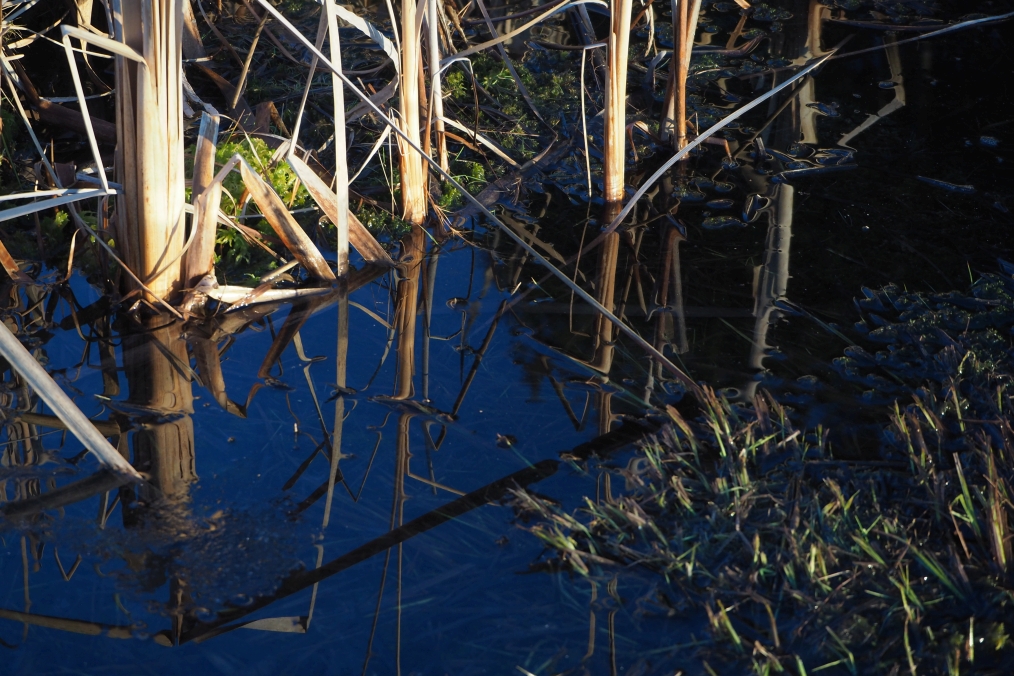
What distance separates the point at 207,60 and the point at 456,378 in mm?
2123

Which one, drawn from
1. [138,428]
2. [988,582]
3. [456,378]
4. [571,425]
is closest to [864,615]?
[988,582]

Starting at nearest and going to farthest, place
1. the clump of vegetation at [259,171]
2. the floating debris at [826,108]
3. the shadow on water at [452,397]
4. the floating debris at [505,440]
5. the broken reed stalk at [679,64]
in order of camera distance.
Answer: the shadow on water at [452,397] → the floating debris at [505,440] → the clump of vegetation at [259,171] → the broken reed stalk at [679,64] → the floating debris at [826,108]

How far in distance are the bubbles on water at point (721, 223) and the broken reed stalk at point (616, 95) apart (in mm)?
367

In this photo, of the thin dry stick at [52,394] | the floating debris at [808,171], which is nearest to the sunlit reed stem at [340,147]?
the thin dry stick at [52,394]

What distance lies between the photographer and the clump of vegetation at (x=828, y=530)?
1830 millimetres

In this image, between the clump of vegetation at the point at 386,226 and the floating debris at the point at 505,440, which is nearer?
the floating debris at the point at 505,440

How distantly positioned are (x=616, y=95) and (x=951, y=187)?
1.37 meters

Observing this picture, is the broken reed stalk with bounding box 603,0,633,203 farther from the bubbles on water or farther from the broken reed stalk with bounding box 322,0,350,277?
the broken reed stalk with bounding box 322,0,350,277

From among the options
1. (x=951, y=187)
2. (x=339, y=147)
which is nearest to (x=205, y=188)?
(x=339, y=147)

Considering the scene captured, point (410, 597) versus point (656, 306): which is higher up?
point (656, 306)

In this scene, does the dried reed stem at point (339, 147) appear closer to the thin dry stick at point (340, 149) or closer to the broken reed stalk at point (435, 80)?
the thin dry stick at point (340, 149)

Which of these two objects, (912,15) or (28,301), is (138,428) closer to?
(28,301)

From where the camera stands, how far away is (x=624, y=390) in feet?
8.66

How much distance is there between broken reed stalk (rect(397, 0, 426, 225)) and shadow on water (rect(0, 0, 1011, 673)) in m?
0.11
